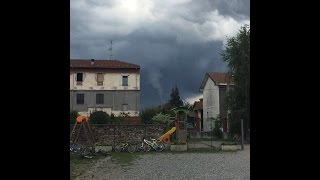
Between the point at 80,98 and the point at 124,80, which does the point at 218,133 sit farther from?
the point at 80,98

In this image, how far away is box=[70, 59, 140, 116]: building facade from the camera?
41500mm

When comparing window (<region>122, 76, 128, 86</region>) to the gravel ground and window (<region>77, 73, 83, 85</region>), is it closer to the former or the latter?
window (<region>77, 73, 83, 85</region>)

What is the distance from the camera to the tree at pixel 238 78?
28120 millimetres

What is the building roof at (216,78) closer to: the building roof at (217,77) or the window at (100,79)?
the building roof at (217,77)

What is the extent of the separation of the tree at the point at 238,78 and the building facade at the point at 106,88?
14010 mm

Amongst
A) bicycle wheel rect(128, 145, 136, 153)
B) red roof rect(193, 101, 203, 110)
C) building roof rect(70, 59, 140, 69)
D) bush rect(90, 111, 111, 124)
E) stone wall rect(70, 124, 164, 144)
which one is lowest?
bicycle wheel rect(128, 145, 136, 153)

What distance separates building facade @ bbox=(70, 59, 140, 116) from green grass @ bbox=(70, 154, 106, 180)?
25474mm

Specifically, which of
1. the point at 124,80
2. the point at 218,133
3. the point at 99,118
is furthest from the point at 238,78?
the point at 124,80

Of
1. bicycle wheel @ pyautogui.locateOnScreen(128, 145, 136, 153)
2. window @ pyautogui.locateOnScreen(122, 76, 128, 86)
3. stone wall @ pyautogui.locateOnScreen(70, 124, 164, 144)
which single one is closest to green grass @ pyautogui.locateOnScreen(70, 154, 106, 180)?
bicycle wheel @ pyautogui.locateOnScreen(128, 145, 136, 153)

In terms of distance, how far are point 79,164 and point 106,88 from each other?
29.1 metres

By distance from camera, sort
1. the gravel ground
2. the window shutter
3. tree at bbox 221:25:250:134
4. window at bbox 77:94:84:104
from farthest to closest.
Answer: the window shutter
window at bbox 77:94:84:104
tree at bbox 221:25:250:134
the gravel ground
